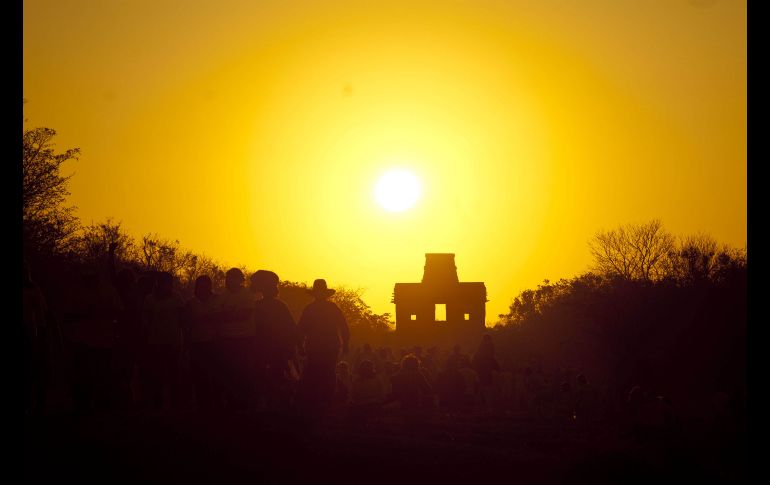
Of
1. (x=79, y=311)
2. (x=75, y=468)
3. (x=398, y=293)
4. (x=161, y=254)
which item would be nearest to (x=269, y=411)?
(x=79, y=311)

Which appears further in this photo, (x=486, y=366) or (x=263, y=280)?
(x=486, y=366)

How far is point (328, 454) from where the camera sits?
39.0 ft

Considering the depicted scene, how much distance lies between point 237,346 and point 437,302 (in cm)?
4461

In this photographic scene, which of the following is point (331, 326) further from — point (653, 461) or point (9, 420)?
point (9, 420)

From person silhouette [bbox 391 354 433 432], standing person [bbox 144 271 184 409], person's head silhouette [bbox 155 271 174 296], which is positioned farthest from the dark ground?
person silhouette [bbox 391 354 433 432]

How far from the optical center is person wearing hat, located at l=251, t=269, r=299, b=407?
15219mm

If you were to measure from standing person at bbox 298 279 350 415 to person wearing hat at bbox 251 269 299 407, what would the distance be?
21cm

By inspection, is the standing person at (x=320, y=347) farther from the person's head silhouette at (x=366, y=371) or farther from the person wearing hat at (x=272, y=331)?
the person's head silhouette at (x=366, y=371)

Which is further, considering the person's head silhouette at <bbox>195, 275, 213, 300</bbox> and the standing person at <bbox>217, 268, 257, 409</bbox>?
the person's head silhouette at <bbox>195, 275, 213, 300</bbox>

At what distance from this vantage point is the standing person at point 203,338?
1527 cm

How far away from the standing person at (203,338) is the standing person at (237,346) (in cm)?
11

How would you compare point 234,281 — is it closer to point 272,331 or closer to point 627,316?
point 272,331

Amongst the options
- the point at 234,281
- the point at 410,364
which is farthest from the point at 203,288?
the point at 410,364

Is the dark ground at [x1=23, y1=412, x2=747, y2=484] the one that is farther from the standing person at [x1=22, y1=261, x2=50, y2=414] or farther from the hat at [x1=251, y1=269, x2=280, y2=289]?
the hat at [x1=251, y1=269, x2=280, y2=289]
